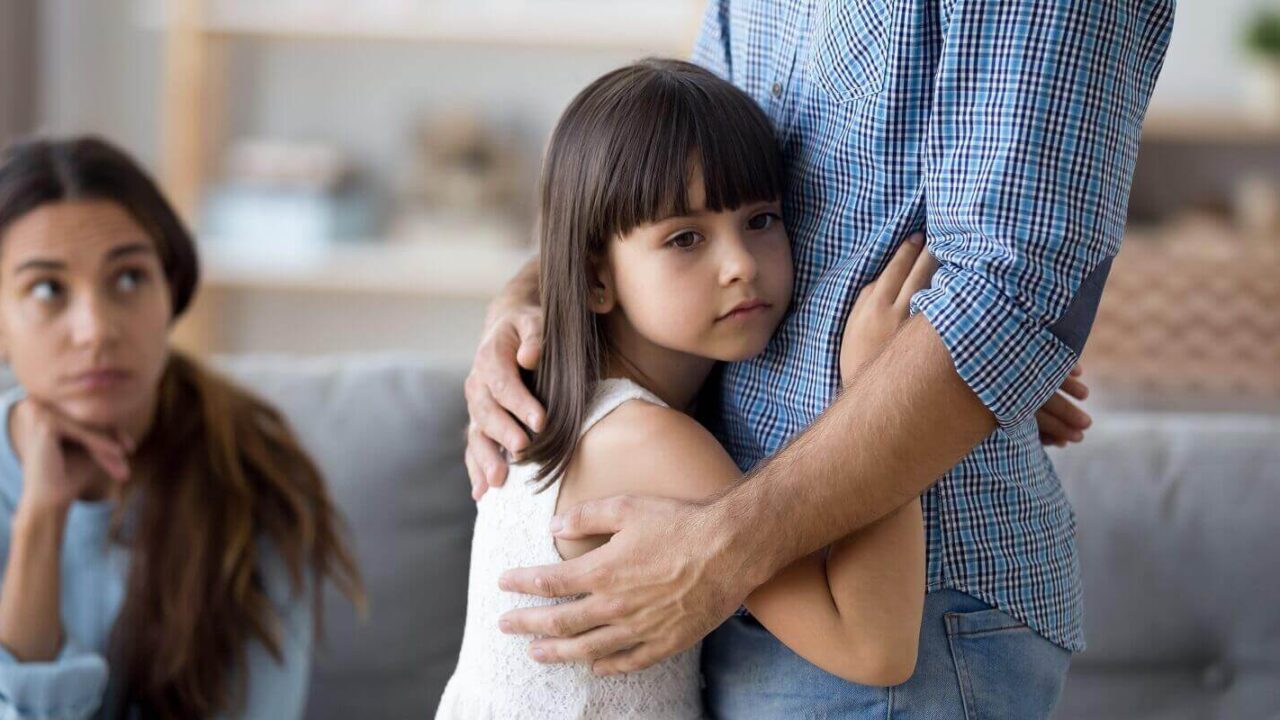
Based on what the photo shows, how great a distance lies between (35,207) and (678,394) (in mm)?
922

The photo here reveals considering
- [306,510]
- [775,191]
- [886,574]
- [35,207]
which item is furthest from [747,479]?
[35,207]

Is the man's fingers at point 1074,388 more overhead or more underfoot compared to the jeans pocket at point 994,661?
more overhead

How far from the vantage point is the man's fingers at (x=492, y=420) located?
1.08m

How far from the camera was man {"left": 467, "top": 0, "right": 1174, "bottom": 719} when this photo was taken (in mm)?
877

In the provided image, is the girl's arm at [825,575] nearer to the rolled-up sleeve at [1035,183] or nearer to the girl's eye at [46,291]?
the rolled-up sleeve at [1035,183]

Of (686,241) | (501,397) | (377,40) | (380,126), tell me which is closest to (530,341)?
(501,397)

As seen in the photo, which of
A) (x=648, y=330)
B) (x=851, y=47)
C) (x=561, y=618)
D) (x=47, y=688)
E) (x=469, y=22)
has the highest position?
(x=851, y=47)

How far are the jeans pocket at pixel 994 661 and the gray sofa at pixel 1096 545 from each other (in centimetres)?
75

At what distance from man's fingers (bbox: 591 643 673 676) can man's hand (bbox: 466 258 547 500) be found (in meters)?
0.19

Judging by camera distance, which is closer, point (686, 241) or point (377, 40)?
point (686, 241)

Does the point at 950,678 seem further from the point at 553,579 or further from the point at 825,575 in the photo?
the point at 553,579

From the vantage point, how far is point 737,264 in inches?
39.7

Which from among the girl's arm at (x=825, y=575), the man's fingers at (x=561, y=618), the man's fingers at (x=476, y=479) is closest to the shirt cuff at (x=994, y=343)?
the girl's arm at (x=825, y=575)

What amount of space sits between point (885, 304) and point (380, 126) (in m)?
2.93
